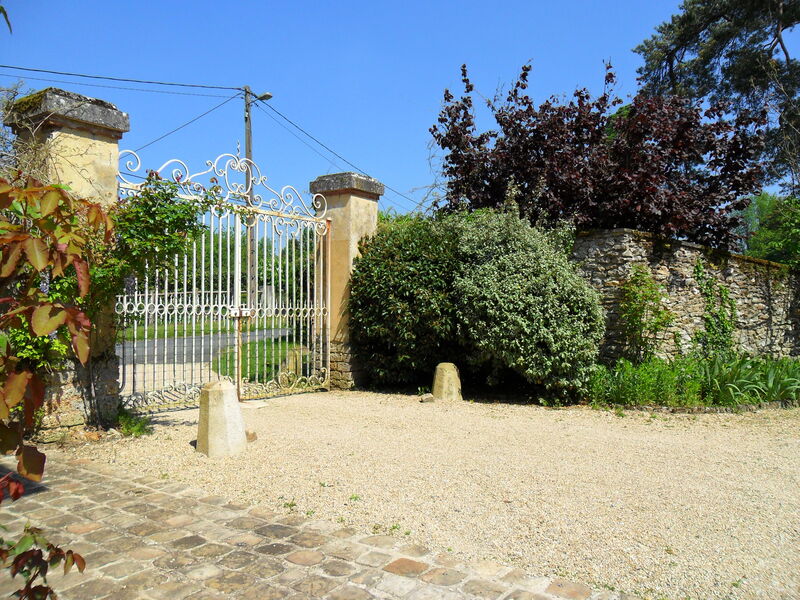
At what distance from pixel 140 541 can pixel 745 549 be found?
3400 millimetres

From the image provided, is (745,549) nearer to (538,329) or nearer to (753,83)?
(538,329)

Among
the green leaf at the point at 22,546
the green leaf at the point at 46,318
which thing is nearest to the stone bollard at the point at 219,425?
the green leaf at the point at 22,546

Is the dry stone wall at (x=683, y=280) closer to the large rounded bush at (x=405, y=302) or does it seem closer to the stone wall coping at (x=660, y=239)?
the stone wall coping at (x=660, y=239)

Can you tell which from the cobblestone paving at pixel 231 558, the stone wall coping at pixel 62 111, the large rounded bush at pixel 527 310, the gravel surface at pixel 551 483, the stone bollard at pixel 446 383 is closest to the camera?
the cobblestone paving at pixel 231 558

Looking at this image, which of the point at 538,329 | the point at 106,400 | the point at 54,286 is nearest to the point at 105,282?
the point at 54,286

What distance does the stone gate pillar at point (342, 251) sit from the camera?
30.2ft

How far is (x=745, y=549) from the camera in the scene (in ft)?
11.0

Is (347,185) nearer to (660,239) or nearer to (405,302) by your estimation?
(405,302)

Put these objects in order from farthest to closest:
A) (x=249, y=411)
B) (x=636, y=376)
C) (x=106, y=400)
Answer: (x=636, y=376) < (x=249, y=411) < (x=106, y=400)

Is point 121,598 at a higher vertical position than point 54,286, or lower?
lower

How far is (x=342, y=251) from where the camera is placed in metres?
9.28

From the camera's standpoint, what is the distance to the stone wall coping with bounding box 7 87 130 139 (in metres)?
5.61

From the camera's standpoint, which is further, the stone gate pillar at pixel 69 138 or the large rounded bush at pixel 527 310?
the large rounded bush at pixel 527 310

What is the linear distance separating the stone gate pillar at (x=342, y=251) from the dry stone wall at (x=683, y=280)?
350 centimetres
